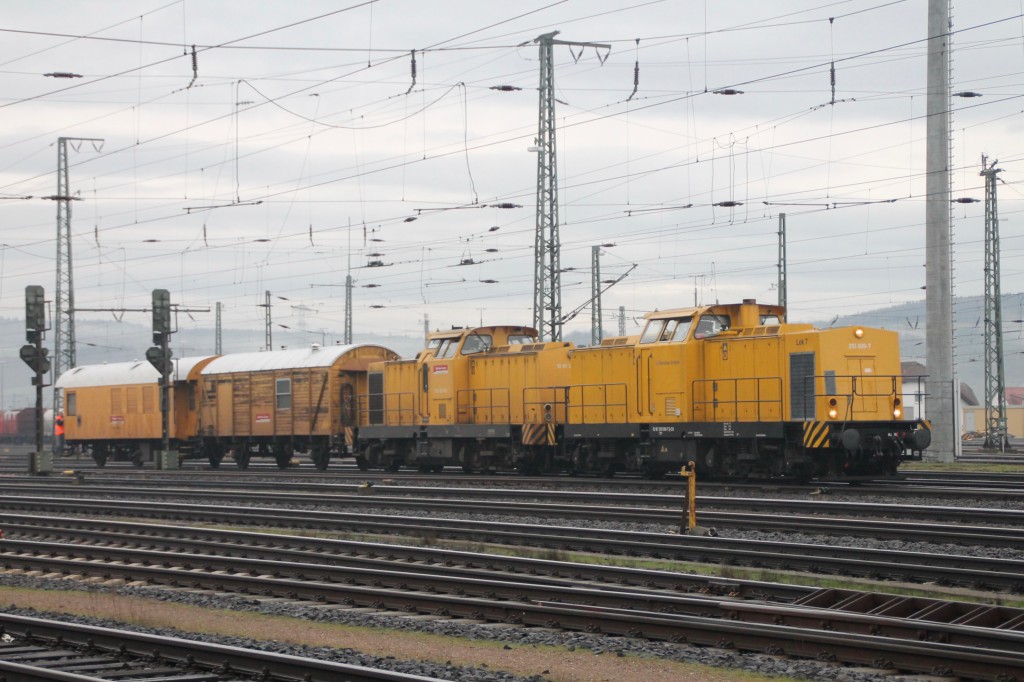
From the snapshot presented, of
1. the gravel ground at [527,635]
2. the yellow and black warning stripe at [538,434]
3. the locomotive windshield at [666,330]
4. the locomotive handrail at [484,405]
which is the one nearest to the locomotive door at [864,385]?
the locomotive windshield at [666,330]

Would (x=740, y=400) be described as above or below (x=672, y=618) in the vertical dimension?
above

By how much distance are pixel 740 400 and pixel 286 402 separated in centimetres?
1778

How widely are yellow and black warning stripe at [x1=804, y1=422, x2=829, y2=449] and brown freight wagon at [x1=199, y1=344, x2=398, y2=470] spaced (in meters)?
15.9

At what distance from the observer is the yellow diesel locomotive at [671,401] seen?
24016mm

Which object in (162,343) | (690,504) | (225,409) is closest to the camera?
(690,504)

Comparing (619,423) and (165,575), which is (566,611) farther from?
(619,423)

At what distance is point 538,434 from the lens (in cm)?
2942

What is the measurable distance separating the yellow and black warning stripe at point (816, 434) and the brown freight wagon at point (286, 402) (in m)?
15.9

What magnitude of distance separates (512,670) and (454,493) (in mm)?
15174

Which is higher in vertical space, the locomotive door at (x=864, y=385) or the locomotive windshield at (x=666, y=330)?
the locomotive windshield at (x=666, y=330)

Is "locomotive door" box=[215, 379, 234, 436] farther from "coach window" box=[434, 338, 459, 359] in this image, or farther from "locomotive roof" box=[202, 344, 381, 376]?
"coach window" box=[434, 338, 459, 359]

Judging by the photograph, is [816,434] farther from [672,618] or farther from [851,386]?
[672,618]

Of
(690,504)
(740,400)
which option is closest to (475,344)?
(740,400)

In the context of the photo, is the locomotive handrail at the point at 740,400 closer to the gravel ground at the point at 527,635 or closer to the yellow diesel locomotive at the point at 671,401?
the yellow diesel locomotive at the point at 671,401
